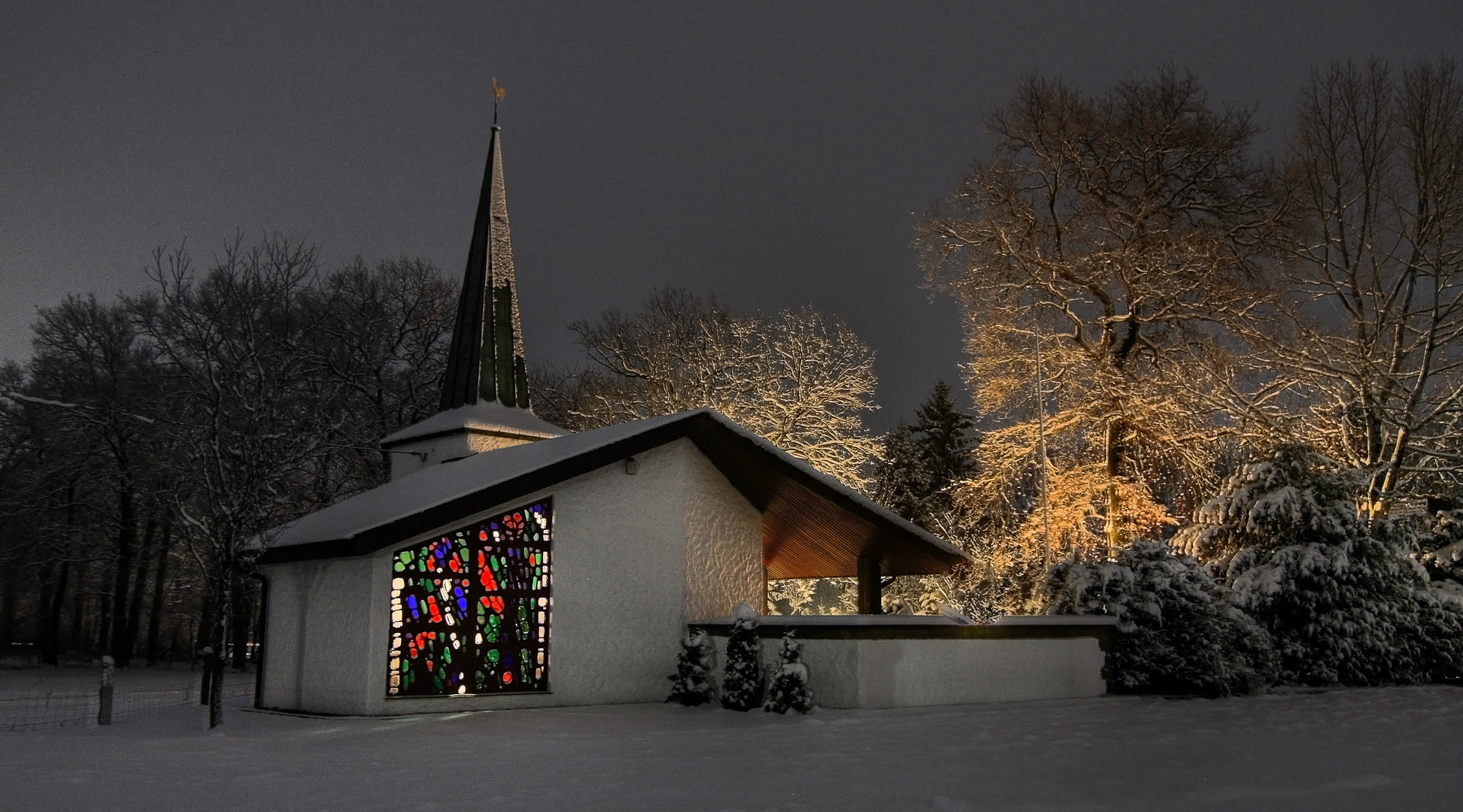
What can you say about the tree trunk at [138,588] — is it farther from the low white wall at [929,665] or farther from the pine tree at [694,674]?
the low white wall at [929,665]

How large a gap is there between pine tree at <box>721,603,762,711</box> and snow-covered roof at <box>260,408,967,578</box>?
8.39 ft

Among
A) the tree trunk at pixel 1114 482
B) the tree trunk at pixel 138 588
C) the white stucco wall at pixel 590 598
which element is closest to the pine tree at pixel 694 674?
the white stucco wall at pixel 590 598

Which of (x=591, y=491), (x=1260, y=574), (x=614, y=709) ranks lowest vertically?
(x=614, y=709)

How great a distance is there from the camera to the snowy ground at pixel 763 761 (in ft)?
26.3

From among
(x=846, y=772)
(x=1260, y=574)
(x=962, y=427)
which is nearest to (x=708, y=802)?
(x=846, y=772)

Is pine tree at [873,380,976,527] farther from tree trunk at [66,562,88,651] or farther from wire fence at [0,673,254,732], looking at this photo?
tree trunk at [66,562,88,651]

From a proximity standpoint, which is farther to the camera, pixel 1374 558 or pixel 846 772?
pixel 1374 558

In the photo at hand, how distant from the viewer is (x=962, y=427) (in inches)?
1687

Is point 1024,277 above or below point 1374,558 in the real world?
above

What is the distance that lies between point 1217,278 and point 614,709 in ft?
55.8

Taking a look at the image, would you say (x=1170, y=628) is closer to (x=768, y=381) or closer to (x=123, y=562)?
(x=768, y=381)

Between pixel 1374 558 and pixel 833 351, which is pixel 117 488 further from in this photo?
pixel 1374 558

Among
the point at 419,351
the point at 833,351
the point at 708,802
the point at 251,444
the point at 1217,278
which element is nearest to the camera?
the point at 708,802

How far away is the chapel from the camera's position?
563 inches
